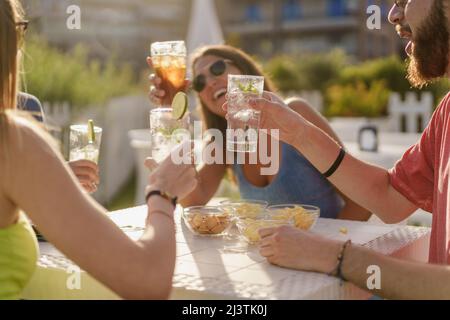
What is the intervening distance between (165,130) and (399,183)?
925mm

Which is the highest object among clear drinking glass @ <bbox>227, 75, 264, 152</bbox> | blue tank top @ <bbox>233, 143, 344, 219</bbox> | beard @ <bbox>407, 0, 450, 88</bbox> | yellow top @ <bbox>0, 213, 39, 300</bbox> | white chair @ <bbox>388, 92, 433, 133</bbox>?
beard @ <bbox>407, 0, 450, 88</bbox>

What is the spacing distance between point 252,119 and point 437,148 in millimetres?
677

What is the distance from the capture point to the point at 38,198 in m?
1.57

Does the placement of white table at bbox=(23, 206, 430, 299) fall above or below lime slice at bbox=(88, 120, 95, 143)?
below

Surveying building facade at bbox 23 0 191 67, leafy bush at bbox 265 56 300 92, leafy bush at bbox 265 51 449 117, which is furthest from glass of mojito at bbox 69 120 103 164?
building facade at bbox 23 0 191 67

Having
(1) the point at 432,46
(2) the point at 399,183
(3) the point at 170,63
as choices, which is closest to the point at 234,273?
(2) the point at 399,183

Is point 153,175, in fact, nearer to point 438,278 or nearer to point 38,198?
point 38,198

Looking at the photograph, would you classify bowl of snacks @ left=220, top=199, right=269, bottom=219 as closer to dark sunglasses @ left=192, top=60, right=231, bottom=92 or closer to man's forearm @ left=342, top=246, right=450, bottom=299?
man's forearm @ left=342, top=246, right=450, bottom=299

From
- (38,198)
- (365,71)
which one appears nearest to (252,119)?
(38,198)

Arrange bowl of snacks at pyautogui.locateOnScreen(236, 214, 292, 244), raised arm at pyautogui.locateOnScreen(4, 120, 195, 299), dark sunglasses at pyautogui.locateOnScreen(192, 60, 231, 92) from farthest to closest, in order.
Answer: dark sunglasses at pyautogui.locateOnScreen(192, 60, 231, 92)
bowl of snacks at pyautogui.locateOnScreen(236, 214, 292, 244)
raised arm at pyautogui.locateOnScreen(4, 120, 195, 299)

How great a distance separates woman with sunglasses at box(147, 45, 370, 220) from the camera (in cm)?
338

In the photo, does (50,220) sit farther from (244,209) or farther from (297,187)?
A: (297,187)

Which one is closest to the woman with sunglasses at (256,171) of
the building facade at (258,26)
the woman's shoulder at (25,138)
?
the woman's shoulder at (25,138)

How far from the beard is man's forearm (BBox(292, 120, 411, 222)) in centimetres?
41
